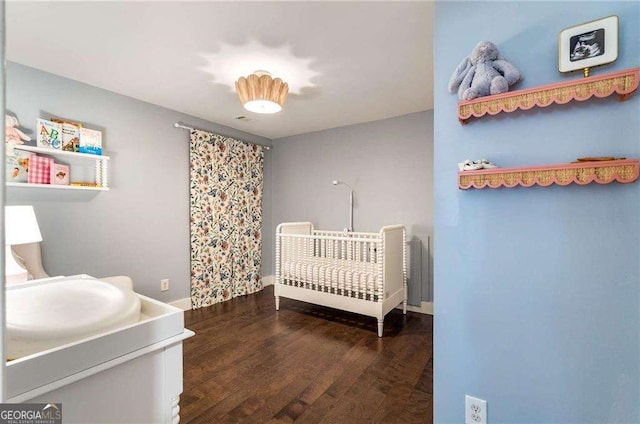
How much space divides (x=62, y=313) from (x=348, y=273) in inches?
85.0

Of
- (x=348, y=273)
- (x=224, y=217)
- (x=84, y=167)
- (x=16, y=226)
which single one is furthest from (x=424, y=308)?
(x=84, y=167)

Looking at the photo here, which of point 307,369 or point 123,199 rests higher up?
point 123,199

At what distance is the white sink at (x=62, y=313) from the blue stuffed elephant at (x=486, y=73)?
1329mm

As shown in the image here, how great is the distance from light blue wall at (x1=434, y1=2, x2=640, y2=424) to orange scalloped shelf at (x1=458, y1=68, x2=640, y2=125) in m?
0.07

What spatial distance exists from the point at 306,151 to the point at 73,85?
237cm

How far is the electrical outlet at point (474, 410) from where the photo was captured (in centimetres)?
111

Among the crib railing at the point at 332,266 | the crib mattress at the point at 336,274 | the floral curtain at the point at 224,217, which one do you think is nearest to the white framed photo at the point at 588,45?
the crib railing at the point at 332,266

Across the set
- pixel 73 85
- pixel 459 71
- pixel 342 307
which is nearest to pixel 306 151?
pixel 342 307

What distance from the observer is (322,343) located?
228 cm

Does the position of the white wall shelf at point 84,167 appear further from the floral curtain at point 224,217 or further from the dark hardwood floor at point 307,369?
the dark hardwood floor at point 307,369

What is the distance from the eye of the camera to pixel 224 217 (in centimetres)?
339

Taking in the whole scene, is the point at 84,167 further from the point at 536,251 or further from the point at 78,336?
the point at 536,251

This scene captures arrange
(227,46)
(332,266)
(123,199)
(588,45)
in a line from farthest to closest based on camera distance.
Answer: (332,266)
(123,199)
(227,46)
(588,45)

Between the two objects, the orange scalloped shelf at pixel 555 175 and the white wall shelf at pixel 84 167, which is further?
the white wall shelf at pixel 84 167
